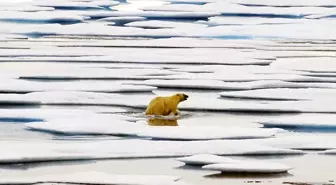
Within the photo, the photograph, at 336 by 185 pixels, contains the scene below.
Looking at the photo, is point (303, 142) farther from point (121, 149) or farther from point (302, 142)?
point (121, 149)

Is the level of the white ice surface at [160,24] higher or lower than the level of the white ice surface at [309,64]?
higher

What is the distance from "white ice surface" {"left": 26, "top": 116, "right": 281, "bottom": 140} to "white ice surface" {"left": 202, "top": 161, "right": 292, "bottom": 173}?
66 centimetres

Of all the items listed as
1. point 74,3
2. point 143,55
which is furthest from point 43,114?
point 74,3

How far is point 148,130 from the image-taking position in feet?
16.5

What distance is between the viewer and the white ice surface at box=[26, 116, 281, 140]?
4.89 m

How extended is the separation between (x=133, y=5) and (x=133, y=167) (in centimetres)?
1090

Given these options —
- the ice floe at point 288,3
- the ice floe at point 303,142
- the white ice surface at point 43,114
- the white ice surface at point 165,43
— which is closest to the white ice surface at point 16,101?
the white ice surface at point 43,114

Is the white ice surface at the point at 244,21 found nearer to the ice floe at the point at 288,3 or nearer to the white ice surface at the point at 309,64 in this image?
the ice floe at the point at 288,3

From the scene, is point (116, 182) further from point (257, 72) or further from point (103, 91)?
point (257, 72)

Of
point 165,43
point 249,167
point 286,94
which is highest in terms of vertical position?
point 165,43

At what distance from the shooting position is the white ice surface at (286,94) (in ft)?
20.8

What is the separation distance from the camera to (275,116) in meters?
5.64

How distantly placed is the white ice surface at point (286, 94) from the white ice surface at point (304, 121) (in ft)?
2.37

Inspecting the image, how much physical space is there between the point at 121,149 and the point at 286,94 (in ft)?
6.97
